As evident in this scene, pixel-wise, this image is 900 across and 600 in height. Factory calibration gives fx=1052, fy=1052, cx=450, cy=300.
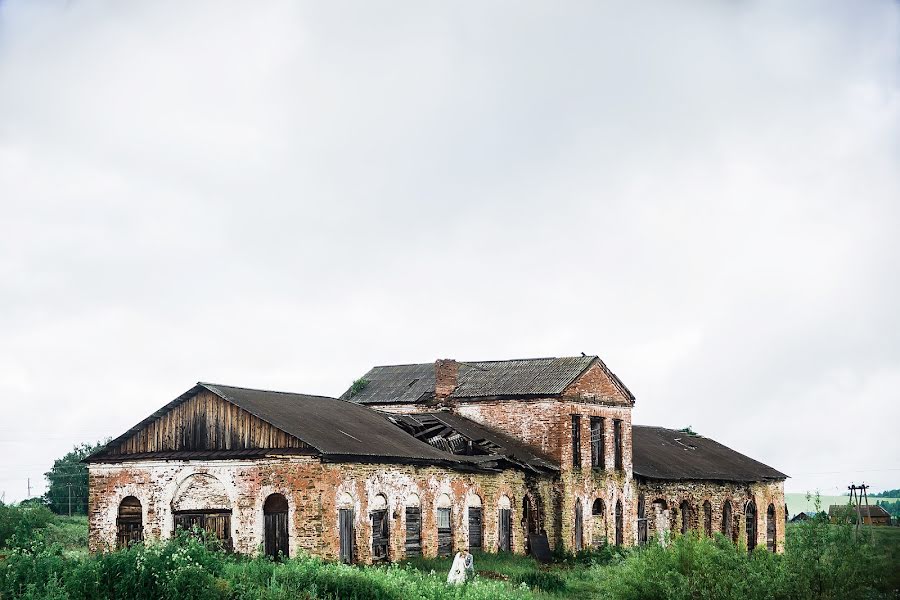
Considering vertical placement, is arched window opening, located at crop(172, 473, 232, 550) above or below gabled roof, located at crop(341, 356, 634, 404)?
below

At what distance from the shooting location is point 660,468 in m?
44.4

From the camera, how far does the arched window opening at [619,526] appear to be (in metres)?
41.4

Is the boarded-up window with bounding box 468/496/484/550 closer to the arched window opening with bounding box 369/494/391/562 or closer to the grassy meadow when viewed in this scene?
the arched window opening with bounding box 369/494/391/562

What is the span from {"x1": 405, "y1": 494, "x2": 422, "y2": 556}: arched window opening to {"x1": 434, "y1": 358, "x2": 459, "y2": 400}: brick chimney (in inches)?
431

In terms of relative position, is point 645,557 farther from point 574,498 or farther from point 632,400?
point 632,400

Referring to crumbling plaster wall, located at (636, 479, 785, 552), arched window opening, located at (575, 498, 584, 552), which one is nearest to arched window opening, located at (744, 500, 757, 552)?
crumbling plaster wall, located at (636, 479, 785, 552)

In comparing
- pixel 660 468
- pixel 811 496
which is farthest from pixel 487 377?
pixel 811 496

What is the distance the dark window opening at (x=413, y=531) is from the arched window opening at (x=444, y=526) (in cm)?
119

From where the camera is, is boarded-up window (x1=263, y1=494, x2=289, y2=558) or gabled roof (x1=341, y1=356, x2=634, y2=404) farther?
gabled roof (x1=341, y1=356, x2=634, y2=404)

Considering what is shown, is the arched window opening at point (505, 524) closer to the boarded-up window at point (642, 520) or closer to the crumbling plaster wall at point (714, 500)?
the crumbling plaster wall at point (714, 500)

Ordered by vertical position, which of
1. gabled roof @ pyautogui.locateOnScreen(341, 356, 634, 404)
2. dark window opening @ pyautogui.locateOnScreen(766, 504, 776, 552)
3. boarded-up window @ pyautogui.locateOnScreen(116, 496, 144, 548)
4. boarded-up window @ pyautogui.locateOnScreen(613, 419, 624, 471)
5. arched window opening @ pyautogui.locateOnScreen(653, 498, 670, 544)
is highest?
gabled roof @ pyautogui.locateOnScreen(341, 356, 634, 404)

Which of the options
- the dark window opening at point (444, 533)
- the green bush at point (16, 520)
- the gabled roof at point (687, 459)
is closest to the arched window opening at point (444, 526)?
the dark window opening at point (444, 533)

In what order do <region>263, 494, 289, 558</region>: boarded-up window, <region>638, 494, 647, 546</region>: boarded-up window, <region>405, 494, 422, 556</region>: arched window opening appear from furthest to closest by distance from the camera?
<region>638, 494, 647, 546</region>: boarded-up window, <region>405, 494, 422, 556</region>: arched window opening, <region>263, 494, 289, 558</region>: boarded-up window

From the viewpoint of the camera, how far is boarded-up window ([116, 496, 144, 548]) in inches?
1171
